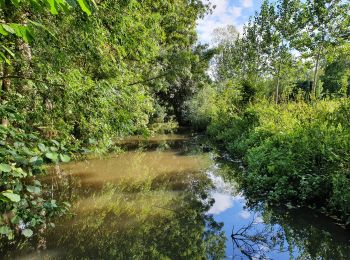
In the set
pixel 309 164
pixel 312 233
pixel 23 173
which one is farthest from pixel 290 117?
pixel 23 173

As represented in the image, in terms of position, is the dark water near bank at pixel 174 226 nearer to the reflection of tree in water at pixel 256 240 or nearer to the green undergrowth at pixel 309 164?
the reflection of tree in water at pixel 256 240

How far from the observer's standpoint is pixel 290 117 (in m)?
10.6

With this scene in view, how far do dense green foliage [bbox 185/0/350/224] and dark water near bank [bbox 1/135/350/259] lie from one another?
65 cm

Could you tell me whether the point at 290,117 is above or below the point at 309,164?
above

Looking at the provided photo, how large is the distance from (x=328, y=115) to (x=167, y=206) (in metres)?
4.70

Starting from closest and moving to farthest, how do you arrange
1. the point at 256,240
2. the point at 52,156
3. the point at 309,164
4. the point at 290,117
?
the point at 52,156
the point at 256,240
the point at 309,164
the point at 290,117

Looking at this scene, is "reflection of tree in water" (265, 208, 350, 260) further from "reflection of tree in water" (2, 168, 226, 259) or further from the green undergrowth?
"reflection of tree in water" (2, 168, 226, 259)

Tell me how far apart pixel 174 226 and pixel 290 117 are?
639cm

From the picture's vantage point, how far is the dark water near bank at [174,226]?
5.20m

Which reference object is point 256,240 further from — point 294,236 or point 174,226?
point 174,226

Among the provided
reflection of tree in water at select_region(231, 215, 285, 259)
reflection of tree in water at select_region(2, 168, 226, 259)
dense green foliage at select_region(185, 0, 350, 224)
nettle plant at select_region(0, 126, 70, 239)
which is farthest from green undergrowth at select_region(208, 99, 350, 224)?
nettle plant at select_region(0, 126, 70, 239)

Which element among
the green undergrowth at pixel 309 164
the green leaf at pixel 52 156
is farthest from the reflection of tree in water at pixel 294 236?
the green leaf at pixel 52 156

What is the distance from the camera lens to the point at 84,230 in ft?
20.0

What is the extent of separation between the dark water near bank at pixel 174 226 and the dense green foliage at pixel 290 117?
25.7 inches
